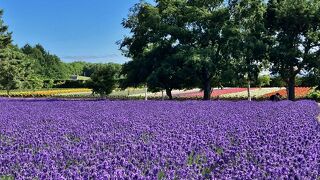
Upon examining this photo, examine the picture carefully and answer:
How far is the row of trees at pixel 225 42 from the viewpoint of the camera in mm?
28934

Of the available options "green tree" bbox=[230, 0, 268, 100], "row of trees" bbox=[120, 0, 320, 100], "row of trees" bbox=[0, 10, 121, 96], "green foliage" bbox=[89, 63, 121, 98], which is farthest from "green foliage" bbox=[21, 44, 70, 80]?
"green tree" bbox=[230, 0, 268, 100]

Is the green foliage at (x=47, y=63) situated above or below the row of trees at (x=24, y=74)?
above

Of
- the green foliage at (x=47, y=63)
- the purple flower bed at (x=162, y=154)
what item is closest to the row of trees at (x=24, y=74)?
the purple flower bed at (x=162, y=154)

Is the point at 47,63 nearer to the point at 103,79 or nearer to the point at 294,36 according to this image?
the point at 103,79

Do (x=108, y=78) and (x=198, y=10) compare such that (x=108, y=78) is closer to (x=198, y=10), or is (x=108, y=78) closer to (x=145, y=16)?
(x=145, y=16)

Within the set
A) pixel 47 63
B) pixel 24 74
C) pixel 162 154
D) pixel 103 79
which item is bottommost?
pixel 162 154

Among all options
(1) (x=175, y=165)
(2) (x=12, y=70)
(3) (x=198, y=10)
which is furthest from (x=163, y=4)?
(1) (x=175, y=165)

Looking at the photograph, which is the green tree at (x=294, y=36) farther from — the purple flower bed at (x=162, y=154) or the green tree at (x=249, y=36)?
the purple flower bed at (x=162, y=154)

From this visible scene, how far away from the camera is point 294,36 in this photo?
31000 millimetres

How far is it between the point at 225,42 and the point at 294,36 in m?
4.81

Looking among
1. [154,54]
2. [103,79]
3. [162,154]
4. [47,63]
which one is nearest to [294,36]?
[154,54]

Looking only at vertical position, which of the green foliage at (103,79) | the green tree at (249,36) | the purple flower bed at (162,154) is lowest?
the purple flower bed at (162,154)

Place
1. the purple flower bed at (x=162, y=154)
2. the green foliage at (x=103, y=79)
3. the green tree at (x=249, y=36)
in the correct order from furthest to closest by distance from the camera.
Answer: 1. the green foliage at (x=103, y=79)
2. the green tree at (x=249, y=36)
3. the purple flower bed at (x=162, y=154)

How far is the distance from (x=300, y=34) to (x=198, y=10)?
6885mm
